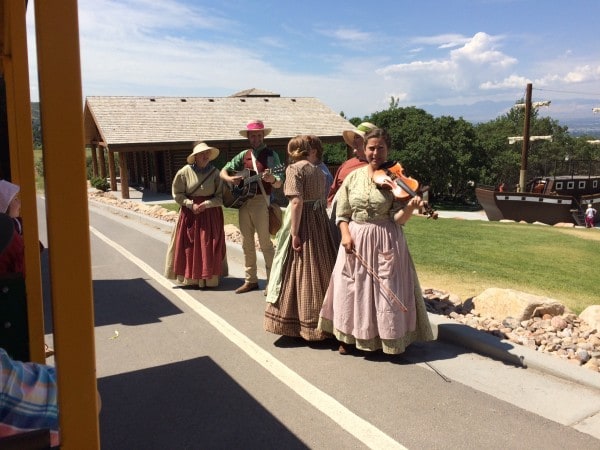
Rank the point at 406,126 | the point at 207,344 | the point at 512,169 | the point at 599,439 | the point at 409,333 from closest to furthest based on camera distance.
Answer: the point at 599,439
the point at 409,333
the point at 207,344
the point at 406,126
the point at 512,169

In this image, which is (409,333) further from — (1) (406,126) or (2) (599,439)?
(1) (406,126)

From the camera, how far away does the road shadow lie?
3.21m

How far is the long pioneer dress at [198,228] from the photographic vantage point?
6.55 m

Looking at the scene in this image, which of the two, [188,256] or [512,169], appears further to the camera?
[512,169]

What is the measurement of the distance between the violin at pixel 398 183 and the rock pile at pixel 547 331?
162 centimetres

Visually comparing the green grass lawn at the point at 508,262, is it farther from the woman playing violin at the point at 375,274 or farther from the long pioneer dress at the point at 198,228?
the long pioneer dress at the point at 198,228

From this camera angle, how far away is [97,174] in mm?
32844

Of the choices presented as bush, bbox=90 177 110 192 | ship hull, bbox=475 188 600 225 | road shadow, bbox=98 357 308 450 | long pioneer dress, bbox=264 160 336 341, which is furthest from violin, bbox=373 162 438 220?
ship hull, bbox=475 188 600 225

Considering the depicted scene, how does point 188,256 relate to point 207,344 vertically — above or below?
above

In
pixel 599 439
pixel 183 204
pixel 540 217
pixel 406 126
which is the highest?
pixel 406 126

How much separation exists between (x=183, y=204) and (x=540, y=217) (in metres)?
27.7

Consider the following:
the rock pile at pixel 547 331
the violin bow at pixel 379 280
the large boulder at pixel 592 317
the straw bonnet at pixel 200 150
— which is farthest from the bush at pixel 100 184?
the large boulder at pixel 592 317

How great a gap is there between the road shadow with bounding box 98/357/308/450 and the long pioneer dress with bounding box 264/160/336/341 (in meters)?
0.83

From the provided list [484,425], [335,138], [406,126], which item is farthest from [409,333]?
[406,126]
